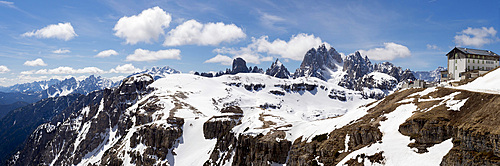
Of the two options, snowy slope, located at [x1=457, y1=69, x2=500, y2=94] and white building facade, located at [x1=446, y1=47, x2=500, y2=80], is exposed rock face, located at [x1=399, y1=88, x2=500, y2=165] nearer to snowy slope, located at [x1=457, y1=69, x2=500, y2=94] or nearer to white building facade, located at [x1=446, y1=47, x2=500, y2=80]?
snowy slope, located at [x1=457, y1=69, x2=500, y2=94]

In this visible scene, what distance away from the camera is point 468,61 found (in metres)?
92.0

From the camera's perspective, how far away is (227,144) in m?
116

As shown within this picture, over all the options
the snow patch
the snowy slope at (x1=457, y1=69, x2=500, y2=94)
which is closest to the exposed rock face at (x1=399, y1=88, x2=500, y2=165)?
the snow patch

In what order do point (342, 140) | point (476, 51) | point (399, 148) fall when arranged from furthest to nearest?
1. point (476, 51)
2. point (342, 140)
3. point (399, 148)

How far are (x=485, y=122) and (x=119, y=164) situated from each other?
163 meters

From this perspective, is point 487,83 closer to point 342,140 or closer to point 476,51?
point 342,140

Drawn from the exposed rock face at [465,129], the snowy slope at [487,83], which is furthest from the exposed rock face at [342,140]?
the snowy slope at [487,83]

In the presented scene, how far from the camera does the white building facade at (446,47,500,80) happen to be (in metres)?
92.2

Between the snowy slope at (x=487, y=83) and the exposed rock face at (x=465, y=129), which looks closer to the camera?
the exposed rock face at (x=465, y=129)

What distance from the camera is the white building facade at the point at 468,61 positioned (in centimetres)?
9225

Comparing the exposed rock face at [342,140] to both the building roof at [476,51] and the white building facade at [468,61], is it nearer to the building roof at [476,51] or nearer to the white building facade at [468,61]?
the white building facade at [468,61]

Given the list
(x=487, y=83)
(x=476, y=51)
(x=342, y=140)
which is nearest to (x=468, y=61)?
(x=476, y=51)

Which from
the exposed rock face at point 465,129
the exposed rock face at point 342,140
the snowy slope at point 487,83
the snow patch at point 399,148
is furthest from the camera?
the exposed rock face at point 342,140

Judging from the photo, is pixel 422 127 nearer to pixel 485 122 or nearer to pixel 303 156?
pixel 485 122
